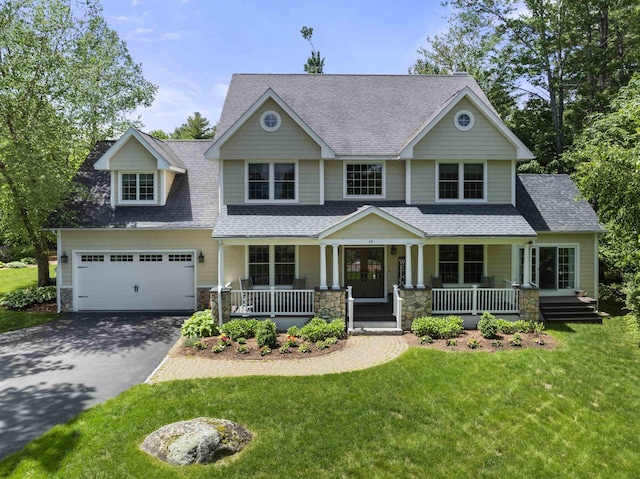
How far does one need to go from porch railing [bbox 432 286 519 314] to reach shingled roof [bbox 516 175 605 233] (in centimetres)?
352

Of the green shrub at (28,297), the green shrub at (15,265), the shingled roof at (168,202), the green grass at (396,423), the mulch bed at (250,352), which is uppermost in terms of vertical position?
the shingled roof at (168,202)

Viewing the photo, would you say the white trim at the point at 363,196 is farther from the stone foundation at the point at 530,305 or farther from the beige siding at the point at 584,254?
the beige siding at the point at 584,254

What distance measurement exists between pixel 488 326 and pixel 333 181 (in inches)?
299

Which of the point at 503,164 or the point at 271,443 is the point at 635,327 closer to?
the point at 503,164

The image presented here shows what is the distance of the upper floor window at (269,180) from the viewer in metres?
15.0

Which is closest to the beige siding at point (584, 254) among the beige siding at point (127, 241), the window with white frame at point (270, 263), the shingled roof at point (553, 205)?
the shingled roof at point (553, 205)

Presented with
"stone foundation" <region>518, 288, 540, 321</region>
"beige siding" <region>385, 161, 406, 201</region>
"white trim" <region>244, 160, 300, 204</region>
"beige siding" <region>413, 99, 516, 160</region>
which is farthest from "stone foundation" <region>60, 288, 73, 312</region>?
"stone foundation" <region>518, 288, 540, 321</region>

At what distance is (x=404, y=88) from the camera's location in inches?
717

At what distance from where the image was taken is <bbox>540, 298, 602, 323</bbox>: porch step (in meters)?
14.0

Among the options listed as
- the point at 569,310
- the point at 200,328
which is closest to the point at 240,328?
the point at 200,328

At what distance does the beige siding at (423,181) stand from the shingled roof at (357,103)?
1024 mm

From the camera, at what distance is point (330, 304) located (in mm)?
12688

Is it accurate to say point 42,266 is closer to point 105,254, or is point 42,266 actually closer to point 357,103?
point 105,254

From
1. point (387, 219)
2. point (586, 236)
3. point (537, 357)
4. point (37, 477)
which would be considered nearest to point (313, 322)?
point (387, 219)
